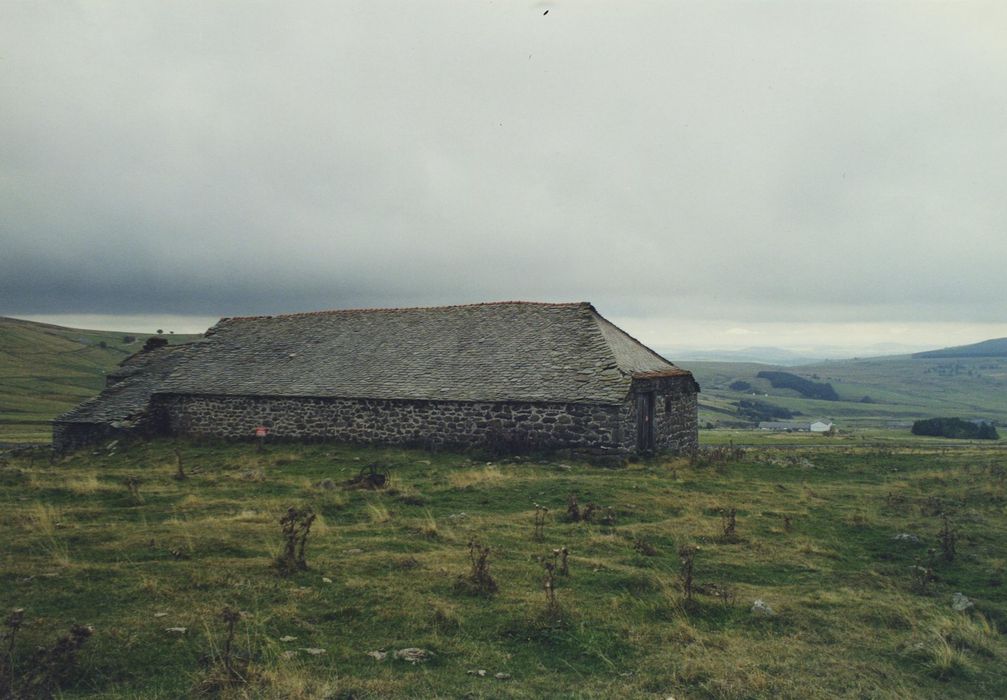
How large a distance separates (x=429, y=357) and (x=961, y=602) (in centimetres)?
1989

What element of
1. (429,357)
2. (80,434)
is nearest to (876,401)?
(429,357)

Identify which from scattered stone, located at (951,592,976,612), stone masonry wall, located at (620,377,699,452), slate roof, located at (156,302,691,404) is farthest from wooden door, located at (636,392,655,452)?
scattered stone, located at (951,592,976,612)

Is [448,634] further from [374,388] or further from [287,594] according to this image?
[374,388]

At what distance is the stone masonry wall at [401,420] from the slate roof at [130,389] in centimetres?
140

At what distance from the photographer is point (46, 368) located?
108938 mm

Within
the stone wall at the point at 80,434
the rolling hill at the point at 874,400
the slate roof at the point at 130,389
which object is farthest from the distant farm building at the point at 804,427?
the stone wall at the point at 80,434

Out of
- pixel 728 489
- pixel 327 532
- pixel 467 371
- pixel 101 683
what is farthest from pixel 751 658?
pixel 467 371

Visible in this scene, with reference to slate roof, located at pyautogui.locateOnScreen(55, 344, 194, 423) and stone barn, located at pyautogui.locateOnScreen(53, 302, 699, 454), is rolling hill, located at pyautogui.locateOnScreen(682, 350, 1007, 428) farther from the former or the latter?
slate roof, located at pyautogui.locateOnScreen(55, 344, 194, 423)

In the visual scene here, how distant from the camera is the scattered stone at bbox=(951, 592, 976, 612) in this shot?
25.8 ft

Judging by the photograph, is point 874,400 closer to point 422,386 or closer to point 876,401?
point 876,401

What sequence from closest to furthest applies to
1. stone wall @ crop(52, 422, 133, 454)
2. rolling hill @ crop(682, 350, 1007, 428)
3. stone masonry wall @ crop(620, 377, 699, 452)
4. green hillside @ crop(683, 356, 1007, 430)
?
stone masonry wall @ crop(620, 377, 699, 452), stone wall @ crop(52, 422, 133, 454), rolling hill @ crop(682, 350, 1007, 428), green hillside @ crop(683, 356, 1007, 430)

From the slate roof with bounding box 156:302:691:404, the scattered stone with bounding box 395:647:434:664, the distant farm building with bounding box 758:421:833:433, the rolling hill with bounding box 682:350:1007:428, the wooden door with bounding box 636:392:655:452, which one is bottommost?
the rolling hill with bounding box 682:350:1007:428

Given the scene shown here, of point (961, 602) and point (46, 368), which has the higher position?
point (46, 368)

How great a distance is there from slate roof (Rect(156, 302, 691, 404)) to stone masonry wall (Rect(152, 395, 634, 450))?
0.41 m
